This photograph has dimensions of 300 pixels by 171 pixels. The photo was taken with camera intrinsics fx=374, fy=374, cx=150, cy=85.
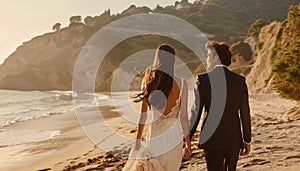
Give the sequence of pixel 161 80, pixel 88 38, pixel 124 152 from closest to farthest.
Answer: pixel 161 80, pixel 124 152, pixel 88 38

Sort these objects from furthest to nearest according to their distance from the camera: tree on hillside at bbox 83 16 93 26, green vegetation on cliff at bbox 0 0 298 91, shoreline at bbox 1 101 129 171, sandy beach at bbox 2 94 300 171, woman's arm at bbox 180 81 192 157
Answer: tree on hillside at bbox 83 16 93 26
green vegetation on cliff at bbox 0 0 298 91
shoreline at bbox 1 101 129 171
sandy beach at bbox 2 94 300 171
woman's arm at bbox 180 81 192 157

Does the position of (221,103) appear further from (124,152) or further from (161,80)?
(124,152)

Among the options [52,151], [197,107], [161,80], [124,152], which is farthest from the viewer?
[52,151]

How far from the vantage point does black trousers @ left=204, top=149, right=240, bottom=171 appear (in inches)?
142

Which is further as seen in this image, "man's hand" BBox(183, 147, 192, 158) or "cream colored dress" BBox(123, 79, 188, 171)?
"man's hand" BBox(183, 147, 192, 158)

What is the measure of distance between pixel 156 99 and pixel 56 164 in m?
6.36

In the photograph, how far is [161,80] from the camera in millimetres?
3529

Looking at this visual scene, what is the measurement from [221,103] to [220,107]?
0.13 feet

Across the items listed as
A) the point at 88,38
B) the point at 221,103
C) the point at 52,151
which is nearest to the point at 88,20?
the point at 88,38

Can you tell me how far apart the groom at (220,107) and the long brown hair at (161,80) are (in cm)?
30

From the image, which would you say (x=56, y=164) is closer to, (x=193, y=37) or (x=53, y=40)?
(x=193, y=37)

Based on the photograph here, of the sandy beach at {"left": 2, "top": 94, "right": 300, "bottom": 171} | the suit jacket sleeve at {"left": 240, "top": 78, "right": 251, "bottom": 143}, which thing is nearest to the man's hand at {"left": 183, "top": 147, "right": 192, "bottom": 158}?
the suit jacket sleeve at {"left": 240, "top": 78, "right": 251, "bottom": 143}

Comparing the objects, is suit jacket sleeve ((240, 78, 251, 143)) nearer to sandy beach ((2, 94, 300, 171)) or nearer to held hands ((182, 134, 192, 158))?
held hands ((182, 134, 192, 158))

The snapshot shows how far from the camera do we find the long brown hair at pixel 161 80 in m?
3.53
